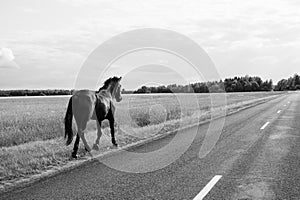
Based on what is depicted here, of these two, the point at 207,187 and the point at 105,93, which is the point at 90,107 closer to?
the point at 105,93

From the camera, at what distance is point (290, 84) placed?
6924 inches

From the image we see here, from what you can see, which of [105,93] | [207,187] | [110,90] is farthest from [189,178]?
[110,90]

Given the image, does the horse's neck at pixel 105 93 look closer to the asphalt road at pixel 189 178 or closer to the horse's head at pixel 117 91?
the horse's head at pixel 117 91

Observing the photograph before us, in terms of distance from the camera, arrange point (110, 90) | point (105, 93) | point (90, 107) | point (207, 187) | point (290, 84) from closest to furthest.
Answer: point (207, 187), point (90, 107), point (105, 93), point (110, 90), point (290, 84)

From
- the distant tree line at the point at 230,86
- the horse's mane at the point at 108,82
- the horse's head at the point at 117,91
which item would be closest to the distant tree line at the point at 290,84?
the distant tree line at the point at 230,86

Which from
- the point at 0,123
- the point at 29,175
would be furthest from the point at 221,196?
the point at 0,123

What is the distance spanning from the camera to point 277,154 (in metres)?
7.99

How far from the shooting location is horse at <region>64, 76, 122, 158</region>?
7566 millimetres

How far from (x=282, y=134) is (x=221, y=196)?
315 inches

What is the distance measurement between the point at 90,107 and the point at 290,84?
18885 centimetres

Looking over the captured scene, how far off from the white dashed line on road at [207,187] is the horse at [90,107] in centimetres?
359

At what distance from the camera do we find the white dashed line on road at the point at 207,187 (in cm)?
476

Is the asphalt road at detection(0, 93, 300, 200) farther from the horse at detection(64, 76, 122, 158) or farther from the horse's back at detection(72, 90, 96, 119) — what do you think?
the horse's back at detection(72, 90, 96, 119)

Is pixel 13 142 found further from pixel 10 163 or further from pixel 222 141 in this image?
pixel 222 141
